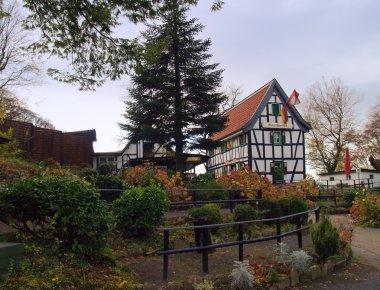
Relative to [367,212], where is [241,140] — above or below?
above

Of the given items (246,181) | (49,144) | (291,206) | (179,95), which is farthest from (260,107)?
(291,206)

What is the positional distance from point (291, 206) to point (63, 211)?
259 inches

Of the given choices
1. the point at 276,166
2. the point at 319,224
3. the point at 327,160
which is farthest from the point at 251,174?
the point at 327,160

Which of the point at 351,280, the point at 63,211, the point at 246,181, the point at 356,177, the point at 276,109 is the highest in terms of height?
the point at 276,109

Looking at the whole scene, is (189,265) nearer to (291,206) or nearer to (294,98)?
(291,206)

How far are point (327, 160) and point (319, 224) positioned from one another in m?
39.0

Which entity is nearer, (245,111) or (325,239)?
(325,239)

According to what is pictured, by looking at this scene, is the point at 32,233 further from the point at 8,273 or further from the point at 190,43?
the point at 190,43

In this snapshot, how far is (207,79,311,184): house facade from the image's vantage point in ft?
104

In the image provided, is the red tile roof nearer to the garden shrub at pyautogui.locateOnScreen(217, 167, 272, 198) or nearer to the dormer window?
the dormer window

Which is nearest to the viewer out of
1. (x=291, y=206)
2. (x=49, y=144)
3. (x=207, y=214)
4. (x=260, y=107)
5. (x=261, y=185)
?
(x=207, y=214)

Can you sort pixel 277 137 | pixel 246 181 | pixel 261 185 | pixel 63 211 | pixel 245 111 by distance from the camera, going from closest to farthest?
1. pixel 63 211
2. pixel 261 185
3. pixel 246 181
4. pixel 277 137
5. pixel 245 111

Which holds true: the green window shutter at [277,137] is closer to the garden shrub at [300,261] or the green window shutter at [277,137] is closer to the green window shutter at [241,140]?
the green window shutter at [241,140]

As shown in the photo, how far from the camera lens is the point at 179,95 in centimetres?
2256
